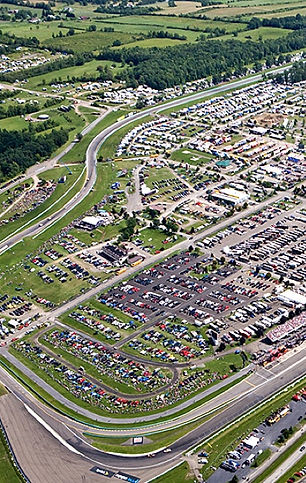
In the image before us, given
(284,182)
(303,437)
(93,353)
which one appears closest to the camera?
(303,437)

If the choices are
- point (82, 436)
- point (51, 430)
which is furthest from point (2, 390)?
A: point (82, 436)

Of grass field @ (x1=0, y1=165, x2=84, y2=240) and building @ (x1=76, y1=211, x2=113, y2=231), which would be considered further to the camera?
grass field @ (x1=0, y1=165, x2=84, y2=240)

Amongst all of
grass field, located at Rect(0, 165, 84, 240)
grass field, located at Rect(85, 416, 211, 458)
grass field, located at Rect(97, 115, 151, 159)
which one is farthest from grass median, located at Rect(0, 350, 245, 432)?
grass field, located at Rect(97, 115, 151, 159)

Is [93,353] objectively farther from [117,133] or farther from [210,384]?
[117,133]

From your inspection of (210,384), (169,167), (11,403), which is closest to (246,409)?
(210,384)

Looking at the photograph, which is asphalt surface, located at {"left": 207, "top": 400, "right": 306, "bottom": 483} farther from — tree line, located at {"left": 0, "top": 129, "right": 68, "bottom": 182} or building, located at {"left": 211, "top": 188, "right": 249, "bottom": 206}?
tree line, located at {"left": 0, "top": 129, "right": 68, "bottom": 182}

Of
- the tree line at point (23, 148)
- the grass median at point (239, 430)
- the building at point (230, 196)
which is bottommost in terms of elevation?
the grass median at point (239, 430)

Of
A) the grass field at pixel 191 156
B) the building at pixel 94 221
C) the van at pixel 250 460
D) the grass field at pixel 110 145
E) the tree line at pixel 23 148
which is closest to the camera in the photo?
the van at pixel 250 460

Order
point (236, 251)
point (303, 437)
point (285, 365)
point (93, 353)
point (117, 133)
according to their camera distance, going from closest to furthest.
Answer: point (303, 437) < point (285, 365) < point (93, 353) < point (236, 251) < point (117, 133)

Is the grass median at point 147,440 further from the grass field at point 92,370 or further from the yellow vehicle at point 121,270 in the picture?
the yellow vehicle at point 121,270

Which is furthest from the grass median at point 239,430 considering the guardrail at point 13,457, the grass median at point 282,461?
the guardrail at point 13,457

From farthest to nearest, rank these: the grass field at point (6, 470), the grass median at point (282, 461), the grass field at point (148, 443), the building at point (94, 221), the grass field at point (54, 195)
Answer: the grass field at point (54, 195) < the building at point (94, 221) < the grass field at point (148, 443) < the grass field at point (6, 470) < the grass median at point (282, 461)
